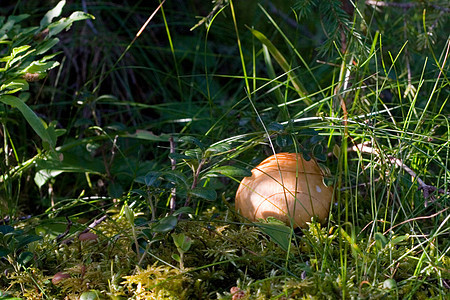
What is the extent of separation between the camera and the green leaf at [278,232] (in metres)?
1.24

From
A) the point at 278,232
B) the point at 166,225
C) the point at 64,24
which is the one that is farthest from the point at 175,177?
the point at 64,24

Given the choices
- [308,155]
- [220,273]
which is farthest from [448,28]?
[220,273]

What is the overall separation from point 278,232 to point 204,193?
220 millimetres

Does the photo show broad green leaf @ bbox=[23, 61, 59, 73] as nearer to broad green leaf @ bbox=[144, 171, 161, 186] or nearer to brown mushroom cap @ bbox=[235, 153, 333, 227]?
broad green leaf @ bbox=[144, 171, 161, 186]

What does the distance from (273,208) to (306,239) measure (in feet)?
0.55

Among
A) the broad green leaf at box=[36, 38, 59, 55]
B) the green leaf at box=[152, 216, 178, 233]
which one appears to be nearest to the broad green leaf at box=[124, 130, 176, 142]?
the broad green leaf at box=[36, 38, 59, 55]

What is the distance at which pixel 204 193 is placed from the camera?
1.23 m

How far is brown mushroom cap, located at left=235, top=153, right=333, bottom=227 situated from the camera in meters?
1.40

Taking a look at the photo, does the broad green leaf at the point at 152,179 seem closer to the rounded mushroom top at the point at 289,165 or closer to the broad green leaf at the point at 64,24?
the rounded mushroom top at the point at 289,165

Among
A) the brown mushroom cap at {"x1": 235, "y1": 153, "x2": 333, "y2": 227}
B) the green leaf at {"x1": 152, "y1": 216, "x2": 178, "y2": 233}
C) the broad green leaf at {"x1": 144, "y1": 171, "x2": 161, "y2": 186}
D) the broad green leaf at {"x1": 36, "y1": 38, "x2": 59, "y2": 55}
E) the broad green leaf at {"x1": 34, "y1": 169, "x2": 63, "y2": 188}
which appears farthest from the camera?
the broad green leaf at {"x1": 34, "y1": 169, "x2": 63, "y2": 188}

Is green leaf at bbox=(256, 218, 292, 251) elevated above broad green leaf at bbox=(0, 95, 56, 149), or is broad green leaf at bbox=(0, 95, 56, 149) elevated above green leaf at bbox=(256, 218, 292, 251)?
broad green leaf at bbox=(0, 95, 56, 149)

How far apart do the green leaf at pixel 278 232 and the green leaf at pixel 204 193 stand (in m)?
0.14

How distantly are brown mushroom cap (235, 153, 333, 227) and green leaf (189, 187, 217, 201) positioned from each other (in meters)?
0.16

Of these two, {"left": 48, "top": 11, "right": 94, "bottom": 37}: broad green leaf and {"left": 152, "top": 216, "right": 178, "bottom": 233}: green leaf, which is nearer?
{"left": 152, "top": 216, "right": 178, "bottom": 233}: green leaf
